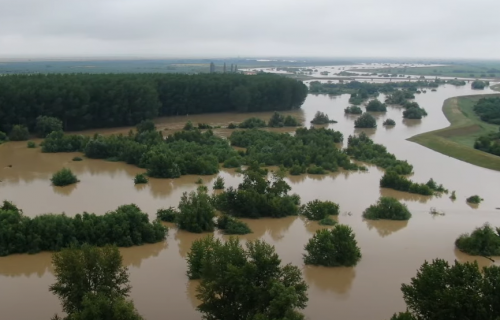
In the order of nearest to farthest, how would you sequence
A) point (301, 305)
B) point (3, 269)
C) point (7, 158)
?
point (301, 305)
point (3, 269)
point (7, 158)

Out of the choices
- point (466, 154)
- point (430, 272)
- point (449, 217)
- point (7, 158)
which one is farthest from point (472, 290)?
point (7, 158)

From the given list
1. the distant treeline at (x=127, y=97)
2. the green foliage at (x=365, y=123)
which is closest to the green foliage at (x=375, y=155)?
the green foliage at (x=365, y=123)

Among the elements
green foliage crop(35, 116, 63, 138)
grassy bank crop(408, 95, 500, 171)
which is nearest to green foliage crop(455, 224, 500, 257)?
grassy bank crop(408, 95, 500, 171)

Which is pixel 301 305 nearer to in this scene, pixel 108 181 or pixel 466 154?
pixel 108 181

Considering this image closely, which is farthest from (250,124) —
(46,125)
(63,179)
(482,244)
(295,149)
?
(482,244)

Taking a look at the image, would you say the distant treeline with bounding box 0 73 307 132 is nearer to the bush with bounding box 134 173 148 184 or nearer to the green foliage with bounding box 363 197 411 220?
the bush with bounding box 134 173 148 184

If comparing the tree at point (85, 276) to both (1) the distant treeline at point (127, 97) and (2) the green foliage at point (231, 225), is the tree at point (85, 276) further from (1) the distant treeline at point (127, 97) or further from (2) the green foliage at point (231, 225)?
(1) the distant treeline at point (127, 97)
